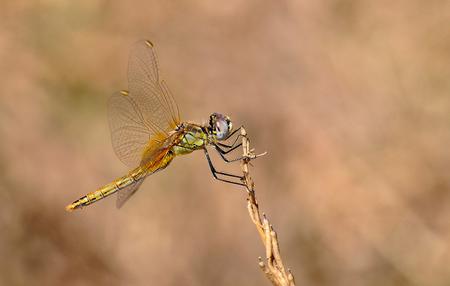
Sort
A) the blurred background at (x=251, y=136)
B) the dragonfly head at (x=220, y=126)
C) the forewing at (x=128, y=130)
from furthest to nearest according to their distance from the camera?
the blurred background at (x=251, y=136)
the forewing at (x=128, y=130)
the dragonfly head at (x=220, y=126)

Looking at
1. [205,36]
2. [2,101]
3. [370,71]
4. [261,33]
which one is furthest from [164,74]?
[370,71]

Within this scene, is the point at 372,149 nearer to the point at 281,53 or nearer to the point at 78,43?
the point at 281,53

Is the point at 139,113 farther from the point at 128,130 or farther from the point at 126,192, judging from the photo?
the point at 126,192

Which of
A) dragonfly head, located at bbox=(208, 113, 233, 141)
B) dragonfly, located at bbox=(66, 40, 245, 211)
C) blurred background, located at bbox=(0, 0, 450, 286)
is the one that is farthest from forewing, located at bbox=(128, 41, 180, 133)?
blurred background, located at bbox=(0, 0, 450, 286)

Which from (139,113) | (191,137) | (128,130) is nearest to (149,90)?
(139,113)

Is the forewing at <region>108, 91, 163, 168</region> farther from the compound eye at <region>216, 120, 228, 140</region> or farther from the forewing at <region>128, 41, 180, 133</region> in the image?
the compound eye at <region>216, 120, 228, 140</region>

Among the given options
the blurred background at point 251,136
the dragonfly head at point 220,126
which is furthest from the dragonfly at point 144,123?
the blurred background at point 251,136

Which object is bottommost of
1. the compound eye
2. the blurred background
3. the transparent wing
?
the transparent wing

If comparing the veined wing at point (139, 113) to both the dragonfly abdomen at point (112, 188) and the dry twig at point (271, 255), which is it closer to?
the dragonfly abdomen at point (112, 188)
